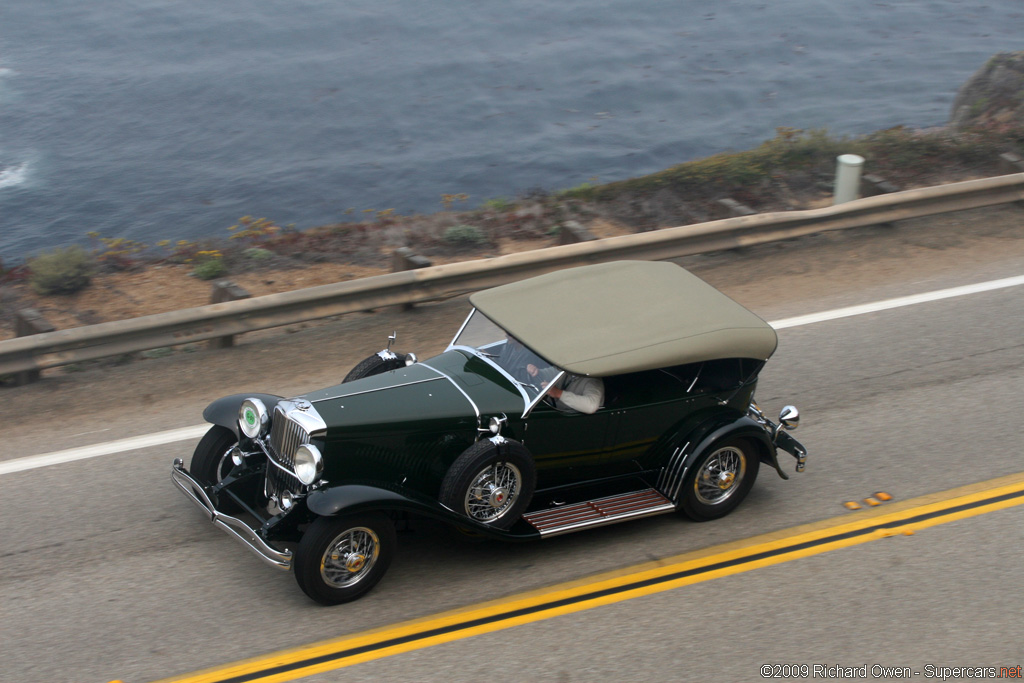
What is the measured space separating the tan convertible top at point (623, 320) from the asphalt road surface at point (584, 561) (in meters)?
1.26

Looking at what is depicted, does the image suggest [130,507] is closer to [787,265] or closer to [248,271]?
[248,271]

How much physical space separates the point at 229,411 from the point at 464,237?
5222 mm

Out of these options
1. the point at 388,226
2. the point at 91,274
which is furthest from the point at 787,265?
the point at 91,274

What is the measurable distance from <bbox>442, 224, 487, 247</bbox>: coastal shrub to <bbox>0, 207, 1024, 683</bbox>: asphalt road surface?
2.44 metres

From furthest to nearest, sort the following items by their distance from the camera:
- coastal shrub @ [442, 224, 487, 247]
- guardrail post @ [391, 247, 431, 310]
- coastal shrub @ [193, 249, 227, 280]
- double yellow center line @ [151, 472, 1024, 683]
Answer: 1. coastal shrub @ [442, 224, 487, 247]
2. coastal shrub @ [193, 249, 227, 280]
3. guardrail post @ [391, 247, 431, 310]
4. double yellow center line @ [151, 472, 1024, 683]

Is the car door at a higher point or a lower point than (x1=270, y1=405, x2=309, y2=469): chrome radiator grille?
lower

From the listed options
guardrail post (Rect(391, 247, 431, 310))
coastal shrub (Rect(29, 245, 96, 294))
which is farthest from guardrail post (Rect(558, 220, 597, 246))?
coastal shrub (Rect(29, 245, 96, 294))

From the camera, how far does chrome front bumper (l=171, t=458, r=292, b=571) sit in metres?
5.69

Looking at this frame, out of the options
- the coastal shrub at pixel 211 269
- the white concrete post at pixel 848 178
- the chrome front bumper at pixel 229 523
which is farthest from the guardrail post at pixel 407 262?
the white concrete post at pixel 848 178

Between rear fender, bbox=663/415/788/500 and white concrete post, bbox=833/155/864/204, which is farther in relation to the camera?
white concrete post, bbox=833/155/864/204

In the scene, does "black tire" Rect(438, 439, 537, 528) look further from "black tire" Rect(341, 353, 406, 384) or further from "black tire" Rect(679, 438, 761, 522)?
"black tire" Rect(341, 353, 406, 384)

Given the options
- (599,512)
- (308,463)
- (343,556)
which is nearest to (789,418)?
(599,512)

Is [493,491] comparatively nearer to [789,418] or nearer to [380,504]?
[380,504]

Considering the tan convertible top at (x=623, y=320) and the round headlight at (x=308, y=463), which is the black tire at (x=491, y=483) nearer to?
the tan convertible top at (x=623, y=320)
